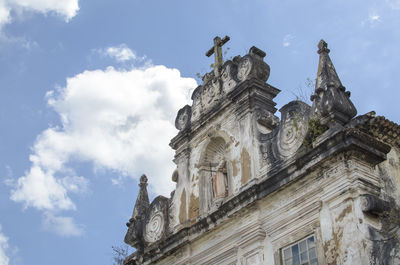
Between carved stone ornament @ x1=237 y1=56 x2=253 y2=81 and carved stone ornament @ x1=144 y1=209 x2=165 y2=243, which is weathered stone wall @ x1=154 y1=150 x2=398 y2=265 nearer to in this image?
carved stone ornament @ x1=144 y1=209 x2=165 y2=243

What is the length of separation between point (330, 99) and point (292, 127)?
1.31 meters

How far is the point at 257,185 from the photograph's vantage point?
12570mm

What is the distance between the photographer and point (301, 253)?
11305mm

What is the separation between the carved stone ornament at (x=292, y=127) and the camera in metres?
12.4

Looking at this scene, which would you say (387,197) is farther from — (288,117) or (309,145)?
(288,117)

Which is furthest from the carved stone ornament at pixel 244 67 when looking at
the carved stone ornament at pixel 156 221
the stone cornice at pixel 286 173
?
the carved stone ornament at pixel 156 221

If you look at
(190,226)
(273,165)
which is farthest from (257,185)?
(190,226)

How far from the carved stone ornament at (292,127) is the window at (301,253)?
→ 1.88 meters

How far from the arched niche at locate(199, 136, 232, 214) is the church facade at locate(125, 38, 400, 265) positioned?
0.09 ft

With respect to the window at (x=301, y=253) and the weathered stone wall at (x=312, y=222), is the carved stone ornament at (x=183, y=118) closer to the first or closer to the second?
the weathered stone wall at (x=312, y=222)

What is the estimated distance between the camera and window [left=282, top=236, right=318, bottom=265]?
11.1m

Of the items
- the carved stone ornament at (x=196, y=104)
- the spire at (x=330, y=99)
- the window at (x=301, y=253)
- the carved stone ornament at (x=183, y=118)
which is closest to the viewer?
the window at (x=301, y=253)

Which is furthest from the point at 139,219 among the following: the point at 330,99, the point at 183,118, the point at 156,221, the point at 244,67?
the point at 330,99

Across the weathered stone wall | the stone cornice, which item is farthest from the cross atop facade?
the weathered stone wall
